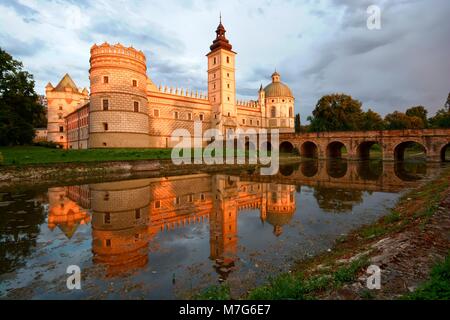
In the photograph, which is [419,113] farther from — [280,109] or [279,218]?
[279,218]

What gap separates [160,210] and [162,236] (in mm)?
3220

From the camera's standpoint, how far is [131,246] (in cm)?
703

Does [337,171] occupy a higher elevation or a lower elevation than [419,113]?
lower

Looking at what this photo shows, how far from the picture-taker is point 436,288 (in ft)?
11.3

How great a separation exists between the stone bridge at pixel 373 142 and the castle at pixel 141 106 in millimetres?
15463

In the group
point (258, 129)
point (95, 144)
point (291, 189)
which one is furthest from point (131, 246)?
point (258, 129)

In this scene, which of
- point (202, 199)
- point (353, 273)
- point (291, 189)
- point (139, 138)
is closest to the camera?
point (353, 273)

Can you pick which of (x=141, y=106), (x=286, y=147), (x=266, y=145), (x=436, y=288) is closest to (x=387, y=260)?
(x=436, y=288)

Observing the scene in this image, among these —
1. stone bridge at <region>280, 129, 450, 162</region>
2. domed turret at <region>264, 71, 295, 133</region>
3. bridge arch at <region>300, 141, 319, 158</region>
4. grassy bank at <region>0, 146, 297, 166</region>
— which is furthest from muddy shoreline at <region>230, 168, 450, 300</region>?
domed turret at <region>264, 71, 295, 133</region>

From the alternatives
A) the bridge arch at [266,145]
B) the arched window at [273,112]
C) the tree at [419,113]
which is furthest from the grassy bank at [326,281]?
the tree at [419,113]

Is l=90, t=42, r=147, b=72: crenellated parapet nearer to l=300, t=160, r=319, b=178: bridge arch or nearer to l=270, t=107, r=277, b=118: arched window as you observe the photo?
l=300, t=160, r=319, b=178: bridge arch

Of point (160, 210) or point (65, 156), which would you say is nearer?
point (160, 210)

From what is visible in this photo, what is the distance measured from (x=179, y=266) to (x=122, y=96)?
3198 cm
